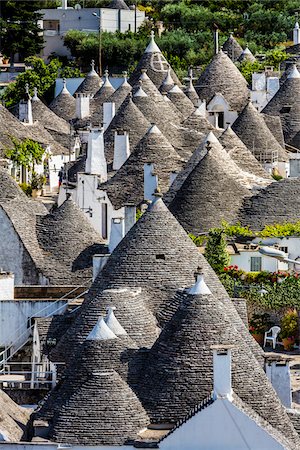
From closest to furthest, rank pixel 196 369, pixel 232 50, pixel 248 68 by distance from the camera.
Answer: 1. pixel 196 369
2. pixel 248 68
3. pixel 232 50

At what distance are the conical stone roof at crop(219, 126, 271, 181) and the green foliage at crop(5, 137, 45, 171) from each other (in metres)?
12.7

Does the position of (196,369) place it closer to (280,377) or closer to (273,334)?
(280,377)

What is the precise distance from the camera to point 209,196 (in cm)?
6419

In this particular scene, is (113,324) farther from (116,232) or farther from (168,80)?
(168,80)

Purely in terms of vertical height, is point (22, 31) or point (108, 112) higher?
point (22, 31)

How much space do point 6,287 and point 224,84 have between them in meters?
51.5

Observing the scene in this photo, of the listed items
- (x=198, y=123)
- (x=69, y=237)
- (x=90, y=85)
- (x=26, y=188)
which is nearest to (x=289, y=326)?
(x=69, y=237)

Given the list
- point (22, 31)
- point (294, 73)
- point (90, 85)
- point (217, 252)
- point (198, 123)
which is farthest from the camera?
point (22, 31)

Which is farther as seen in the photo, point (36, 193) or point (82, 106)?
point (82, 106)

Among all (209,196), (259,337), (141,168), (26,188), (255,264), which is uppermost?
(141,168)

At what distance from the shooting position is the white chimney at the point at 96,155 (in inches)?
3031

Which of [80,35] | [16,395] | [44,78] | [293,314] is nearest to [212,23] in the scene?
[80,35]

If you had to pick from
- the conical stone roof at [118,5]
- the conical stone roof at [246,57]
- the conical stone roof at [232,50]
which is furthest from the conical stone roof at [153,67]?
the conical stone roof at [118,5]

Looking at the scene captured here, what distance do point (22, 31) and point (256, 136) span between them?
54.9 meters
